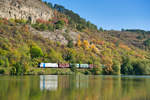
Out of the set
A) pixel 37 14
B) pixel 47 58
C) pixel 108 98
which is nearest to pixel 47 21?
pixel 37 14

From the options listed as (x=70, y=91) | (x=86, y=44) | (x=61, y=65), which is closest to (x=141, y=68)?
(x=61, y=65)

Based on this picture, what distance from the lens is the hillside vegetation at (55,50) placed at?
93.6m

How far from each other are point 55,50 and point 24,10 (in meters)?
35.1

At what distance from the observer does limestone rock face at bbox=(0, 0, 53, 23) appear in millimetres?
135700

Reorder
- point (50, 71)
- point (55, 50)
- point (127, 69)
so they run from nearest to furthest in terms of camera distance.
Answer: point (50, 71), point (127, 69), point (55, 50)

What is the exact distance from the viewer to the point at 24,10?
475 ft

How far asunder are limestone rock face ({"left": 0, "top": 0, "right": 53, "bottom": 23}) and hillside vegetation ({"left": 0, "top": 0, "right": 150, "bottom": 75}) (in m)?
3.48

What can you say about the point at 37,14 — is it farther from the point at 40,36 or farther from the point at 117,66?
the point at 117,66

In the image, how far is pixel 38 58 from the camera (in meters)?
109

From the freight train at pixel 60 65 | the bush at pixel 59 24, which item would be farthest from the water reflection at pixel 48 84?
the bush at pixel 59 24

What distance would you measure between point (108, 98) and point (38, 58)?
278ft

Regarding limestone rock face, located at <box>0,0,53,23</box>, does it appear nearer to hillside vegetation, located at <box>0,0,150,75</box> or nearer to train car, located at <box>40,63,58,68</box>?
hillside vegetation, located at <box>0,0,150,75</box>

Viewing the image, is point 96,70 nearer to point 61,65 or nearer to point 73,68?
point 73,68

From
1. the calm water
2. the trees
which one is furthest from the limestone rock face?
the calm water
